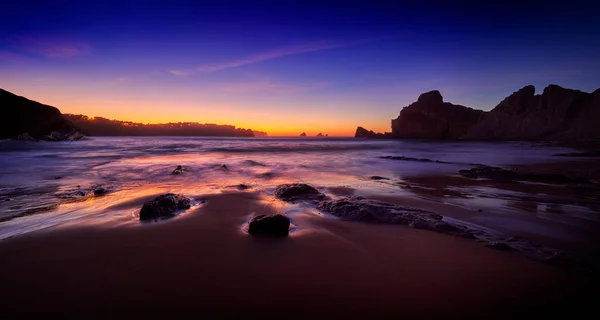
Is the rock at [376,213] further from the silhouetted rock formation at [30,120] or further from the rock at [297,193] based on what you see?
the silhouetted rock formation at [30,120]

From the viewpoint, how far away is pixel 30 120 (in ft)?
204

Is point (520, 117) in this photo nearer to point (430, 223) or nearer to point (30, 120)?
point (430, 223)

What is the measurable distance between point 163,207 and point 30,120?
8490 centimetres

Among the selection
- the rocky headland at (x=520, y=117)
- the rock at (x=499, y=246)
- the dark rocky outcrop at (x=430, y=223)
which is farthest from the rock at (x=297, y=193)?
the rocky headland at (x=520, y=117)

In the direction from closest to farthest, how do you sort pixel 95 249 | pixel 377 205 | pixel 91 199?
1. pixel 95 249
2. pixel 377 205
3. pixel 91 199

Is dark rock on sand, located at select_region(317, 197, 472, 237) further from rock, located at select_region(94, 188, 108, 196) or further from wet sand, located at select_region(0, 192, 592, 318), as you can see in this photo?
rock, located at select_region(94, 188, 108, 196)

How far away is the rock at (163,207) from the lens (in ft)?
14.6

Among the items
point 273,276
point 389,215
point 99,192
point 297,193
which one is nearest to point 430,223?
point 389,215

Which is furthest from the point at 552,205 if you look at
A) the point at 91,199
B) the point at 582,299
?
the point at 91,199

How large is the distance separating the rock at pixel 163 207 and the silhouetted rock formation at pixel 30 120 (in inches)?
2698

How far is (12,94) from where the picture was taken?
60812 mm

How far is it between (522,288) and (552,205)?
4398 mm

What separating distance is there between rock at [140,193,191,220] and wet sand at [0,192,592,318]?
0.63 meters

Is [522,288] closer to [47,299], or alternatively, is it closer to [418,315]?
[418,315]
